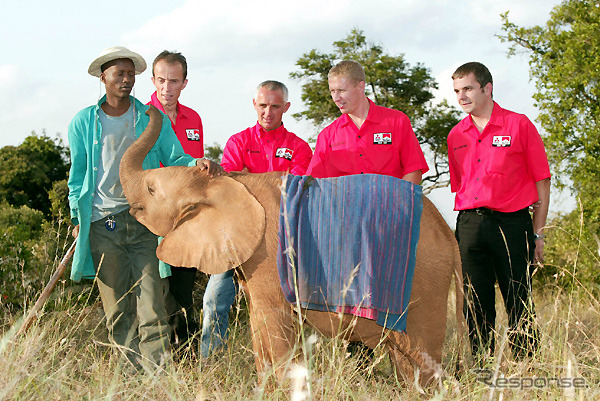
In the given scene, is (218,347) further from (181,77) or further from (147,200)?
(181,77)

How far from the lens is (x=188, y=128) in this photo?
625 centimetres

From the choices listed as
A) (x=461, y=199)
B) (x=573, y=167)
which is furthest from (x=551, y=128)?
(x=461, y=199)

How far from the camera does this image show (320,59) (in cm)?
2622

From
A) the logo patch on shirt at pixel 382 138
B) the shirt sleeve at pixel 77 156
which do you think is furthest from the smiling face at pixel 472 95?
the shirt sleeve at pixel 77 156

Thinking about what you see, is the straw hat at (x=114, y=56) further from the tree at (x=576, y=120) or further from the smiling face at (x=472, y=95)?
the tree at (x=576, y=120)

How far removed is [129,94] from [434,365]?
124 inches

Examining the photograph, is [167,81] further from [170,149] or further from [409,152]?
[409,152]

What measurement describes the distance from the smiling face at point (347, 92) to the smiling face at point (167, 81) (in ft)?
5.03

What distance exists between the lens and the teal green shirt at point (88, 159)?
196 inches

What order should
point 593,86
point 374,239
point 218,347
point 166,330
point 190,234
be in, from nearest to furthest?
point 374,239, point 190,234, point 166,330, point 218,347, point 593,86

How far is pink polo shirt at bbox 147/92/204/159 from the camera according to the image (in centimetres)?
616

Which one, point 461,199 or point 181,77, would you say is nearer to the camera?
point 461,199

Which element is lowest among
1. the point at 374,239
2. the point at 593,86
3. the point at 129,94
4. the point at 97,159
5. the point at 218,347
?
the point at 218,347

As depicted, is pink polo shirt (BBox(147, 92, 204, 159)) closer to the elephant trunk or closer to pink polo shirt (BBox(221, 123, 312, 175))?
pink polo shirt (BBox(221, 123, 312, 175))
